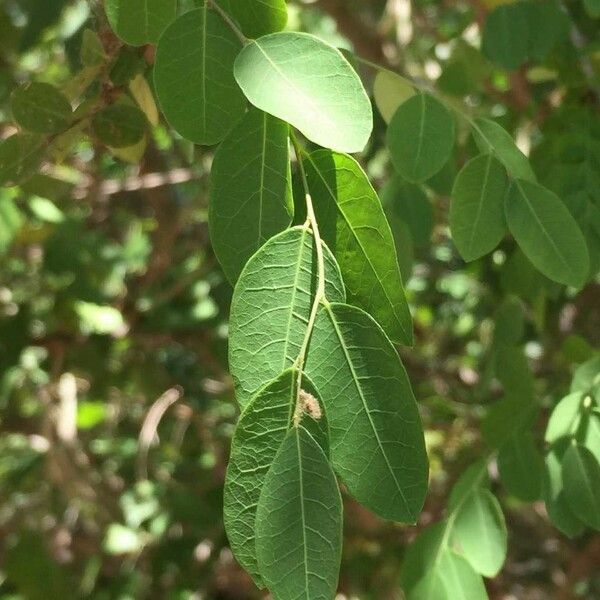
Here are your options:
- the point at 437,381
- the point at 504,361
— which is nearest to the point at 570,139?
the point at 504,361

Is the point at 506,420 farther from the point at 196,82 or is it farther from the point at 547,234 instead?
the point at 196,82

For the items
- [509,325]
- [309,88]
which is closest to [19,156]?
[309,88]

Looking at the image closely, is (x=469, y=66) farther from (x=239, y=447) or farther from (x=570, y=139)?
(x=239, y=447)

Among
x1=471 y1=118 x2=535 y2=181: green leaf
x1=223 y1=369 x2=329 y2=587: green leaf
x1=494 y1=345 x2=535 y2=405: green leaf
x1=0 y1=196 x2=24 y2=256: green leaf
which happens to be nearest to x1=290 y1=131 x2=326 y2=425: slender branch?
x1=223 y1=369 x2=329 y2=587: green leaf

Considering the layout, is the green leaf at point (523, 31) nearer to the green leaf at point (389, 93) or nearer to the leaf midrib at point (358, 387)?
the green leaf at point (389, 93)

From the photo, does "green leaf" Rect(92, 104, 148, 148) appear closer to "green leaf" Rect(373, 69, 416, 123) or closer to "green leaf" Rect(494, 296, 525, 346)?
"green leaf" Rect(373, 69, 416, 123)

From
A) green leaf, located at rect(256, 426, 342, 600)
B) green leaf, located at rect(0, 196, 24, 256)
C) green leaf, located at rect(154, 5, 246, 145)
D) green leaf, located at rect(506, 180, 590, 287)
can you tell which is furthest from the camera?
green leaf, located at rect(0, 196, 24, 256)

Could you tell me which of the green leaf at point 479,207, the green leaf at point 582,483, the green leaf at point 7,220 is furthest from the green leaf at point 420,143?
the green leaf at point 7,220
